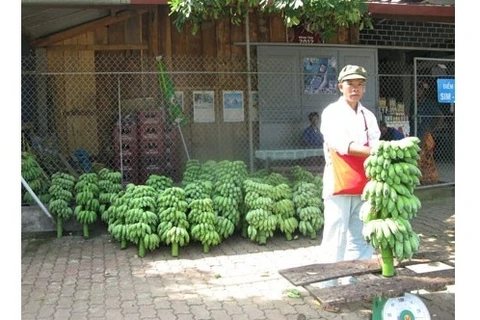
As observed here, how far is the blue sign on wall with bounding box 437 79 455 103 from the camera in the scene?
968cm

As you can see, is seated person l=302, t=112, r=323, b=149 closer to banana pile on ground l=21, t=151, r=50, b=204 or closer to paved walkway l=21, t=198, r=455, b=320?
paved walkway l=21, t=198, r=455, b=320

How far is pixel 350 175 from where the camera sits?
4.35 metres

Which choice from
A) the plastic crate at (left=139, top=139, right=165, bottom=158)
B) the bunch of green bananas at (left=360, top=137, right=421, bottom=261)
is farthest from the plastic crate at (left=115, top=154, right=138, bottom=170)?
the bunch of green bananas at (left=360, top=137, right=421, bottom=261)

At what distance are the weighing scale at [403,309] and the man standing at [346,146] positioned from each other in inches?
33.0

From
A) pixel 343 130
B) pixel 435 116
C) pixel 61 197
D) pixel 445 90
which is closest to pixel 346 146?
pixel 343 130

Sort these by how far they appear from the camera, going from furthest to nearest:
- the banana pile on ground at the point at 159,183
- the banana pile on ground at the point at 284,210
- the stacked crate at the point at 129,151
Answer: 1. the stacked crate at the point at 129,151
2. the banana pile on ground at the point at 159,183
3. the banana pile on ground at the point at 284,210

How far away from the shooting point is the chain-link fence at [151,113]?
8453 millimetres

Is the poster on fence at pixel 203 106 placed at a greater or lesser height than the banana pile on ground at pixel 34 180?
greater

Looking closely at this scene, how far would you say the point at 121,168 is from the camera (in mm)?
7988

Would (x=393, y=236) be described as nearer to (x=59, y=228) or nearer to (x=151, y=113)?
(x=59, y=228)

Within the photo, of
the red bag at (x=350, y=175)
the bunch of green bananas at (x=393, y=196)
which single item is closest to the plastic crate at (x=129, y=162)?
the red bag at (x=350, y=175)

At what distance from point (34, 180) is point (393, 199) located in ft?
17.1

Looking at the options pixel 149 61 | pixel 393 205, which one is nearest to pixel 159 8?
pixel 149 61

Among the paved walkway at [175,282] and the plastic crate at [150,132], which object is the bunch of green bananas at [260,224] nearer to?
the paved walkway at [175,282]
